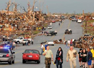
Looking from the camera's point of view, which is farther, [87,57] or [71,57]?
[87,57]

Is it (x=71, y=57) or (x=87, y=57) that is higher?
(x=71, y=57)

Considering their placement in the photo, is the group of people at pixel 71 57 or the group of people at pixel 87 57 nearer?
the group of people at pixel 71 57

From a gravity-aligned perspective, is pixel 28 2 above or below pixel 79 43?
above

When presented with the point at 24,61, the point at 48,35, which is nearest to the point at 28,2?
the point at 48,35

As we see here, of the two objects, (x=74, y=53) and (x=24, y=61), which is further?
(x=24, y=61)

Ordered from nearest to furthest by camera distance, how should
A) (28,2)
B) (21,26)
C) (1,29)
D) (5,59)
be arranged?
1. (5,59)
2. (1,29)
3. (21,26)
4. (28,2)

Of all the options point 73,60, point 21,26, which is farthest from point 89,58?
point 21,26

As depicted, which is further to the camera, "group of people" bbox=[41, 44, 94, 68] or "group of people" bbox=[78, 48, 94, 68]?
"group of people" bbox=[78, 48, 94, 68]

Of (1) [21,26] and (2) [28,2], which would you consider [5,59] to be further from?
(2) [28,2]

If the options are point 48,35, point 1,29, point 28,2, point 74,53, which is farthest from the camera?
point 28,2

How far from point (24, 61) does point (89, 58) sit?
9.34m

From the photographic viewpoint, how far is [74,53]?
20.3 metres

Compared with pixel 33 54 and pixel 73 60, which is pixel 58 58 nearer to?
pixel 73 60

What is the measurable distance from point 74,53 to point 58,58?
113 cm
